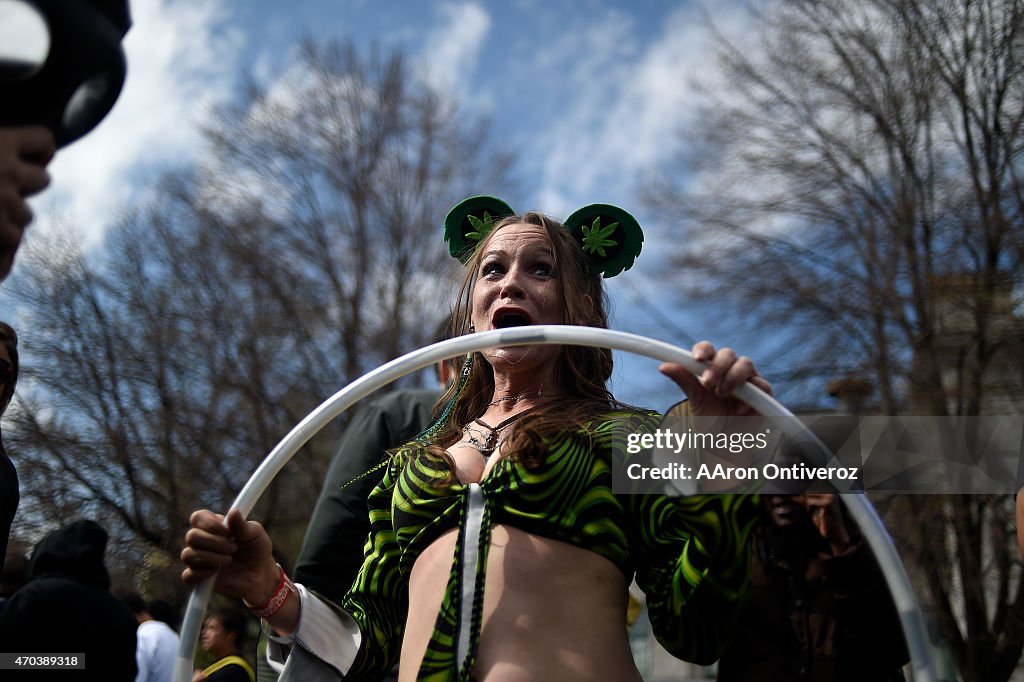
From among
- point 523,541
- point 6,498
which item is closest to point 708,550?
point 523,541

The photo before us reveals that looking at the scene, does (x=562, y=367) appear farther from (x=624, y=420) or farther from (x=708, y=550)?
(x=708, y=550)

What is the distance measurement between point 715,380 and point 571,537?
0.48 meters

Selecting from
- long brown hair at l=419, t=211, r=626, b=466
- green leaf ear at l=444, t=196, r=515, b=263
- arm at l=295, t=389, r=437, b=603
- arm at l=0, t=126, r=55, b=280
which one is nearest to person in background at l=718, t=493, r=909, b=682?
long brown hair at l=419, t=211, r=626, b=466

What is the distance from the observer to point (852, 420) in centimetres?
259

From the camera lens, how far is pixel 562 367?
2.74 meters

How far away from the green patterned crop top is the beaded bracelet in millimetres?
220

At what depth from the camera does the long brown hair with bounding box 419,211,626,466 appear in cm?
246

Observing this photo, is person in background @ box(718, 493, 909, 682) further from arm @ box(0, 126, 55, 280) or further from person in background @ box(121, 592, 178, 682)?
person in background @ box(121, 592, 178, 682)

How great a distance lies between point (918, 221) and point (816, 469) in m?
6.34

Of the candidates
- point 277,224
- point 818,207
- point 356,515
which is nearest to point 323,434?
point 277,224

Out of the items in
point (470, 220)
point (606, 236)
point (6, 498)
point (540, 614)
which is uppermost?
point (470, 220)

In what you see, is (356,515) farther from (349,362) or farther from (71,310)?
(349,362)

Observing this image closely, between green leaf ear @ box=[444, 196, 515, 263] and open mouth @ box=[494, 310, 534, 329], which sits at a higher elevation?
green leaf ear @ box=[444, 196, 515, 263]

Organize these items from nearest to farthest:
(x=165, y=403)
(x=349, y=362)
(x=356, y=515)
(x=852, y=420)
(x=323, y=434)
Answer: (x=852, y=420)
(x=356, y=515)
(x=165, y=403)
(x=323, y=434)
(x=349, y=362)
